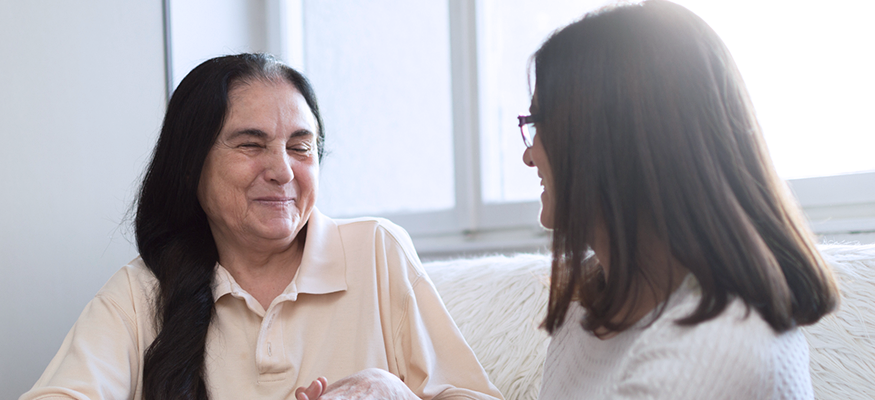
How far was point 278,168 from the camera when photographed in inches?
46.1

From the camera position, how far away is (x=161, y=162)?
1239mm

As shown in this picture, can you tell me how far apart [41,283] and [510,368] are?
1.18 meters

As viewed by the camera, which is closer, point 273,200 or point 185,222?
point 273,200

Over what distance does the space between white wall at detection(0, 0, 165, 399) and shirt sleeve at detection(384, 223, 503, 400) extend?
90cm

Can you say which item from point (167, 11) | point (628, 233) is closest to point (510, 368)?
point (628, 233)

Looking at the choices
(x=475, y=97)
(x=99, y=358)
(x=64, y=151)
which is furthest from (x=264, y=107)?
(x=475, y=97)

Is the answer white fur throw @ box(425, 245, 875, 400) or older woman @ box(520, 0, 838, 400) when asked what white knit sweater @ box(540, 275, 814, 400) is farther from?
white fur throw @ box(425, 245, 875, 400)

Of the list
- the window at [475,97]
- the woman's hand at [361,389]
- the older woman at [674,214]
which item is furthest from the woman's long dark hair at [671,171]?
the window at [475,97]

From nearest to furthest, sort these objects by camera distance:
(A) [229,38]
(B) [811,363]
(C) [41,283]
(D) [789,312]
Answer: (D) [789,312] < (B) [811,363] < (C) [41,283] < (A) [229,38]

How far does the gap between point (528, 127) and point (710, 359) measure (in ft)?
1.22

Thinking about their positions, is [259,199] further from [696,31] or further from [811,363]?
[811,363]

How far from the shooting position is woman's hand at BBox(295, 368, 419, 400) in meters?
0.88

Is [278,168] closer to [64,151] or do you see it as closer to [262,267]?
[262,267]

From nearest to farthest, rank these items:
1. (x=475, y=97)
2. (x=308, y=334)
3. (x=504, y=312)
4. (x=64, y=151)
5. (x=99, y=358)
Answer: (x=99, y=358)
(x=308, y=334)
(x=504, y=312)
(x=64, y=151)
(x=475, y=97)
